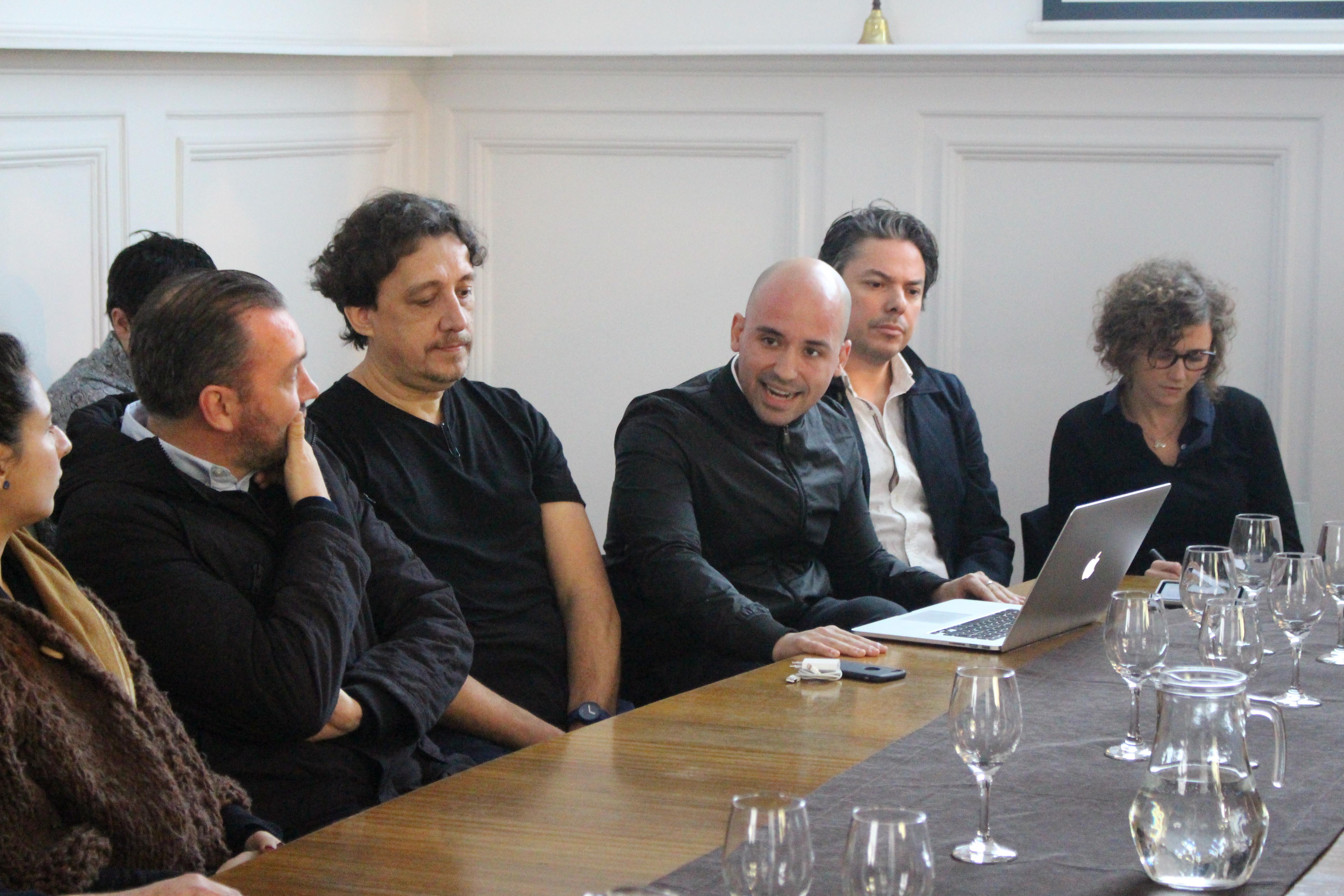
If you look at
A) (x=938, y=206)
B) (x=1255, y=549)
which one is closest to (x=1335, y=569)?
(x=1255, y=549)

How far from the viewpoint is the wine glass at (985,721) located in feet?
4.39

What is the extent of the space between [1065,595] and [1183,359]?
4.10ft

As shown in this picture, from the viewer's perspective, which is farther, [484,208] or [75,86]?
[484,208]

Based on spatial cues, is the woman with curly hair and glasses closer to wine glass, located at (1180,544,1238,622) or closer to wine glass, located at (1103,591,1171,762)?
wine glass, located at (1180,544,1238,622)

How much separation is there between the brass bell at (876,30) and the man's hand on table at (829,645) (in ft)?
7.45

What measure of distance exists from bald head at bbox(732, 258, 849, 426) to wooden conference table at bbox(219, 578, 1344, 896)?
0.81 meters

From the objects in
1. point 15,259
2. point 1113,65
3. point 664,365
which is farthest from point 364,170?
point 1113,65

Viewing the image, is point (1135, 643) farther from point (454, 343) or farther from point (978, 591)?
point (454, 343)

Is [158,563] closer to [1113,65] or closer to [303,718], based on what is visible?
[303,718]

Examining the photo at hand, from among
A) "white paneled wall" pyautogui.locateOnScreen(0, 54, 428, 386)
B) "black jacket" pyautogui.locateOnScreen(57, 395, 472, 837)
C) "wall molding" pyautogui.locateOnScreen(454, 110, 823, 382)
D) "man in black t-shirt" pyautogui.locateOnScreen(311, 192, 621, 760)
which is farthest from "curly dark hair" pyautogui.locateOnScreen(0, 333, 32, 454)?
"wall molding" pyautogui.locateOnScreen(454, 110, 823, 382)

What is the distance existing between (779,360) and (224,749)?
1.17 m

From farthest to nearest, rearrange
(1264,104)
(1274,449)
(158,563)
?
1. (1264,104)
2. (1274,449)
3. (158,563)

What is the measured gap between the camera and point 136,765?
1.63 meters

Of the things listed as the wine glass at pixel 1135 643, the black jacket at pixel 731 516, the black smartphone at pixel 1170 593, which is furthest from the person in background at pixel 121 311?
the wine glass at pixel 1135 643
